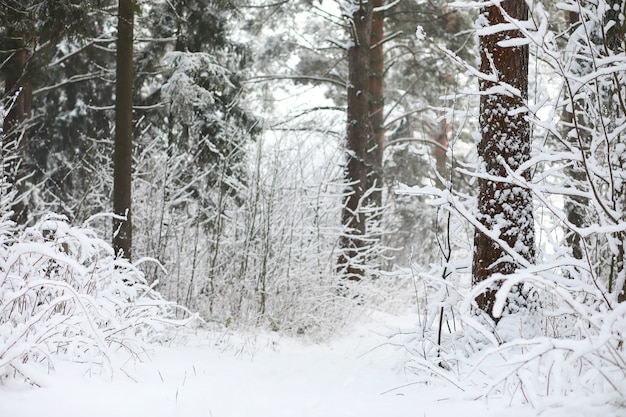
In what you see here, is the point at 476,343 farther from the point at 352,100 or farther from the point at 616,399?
the point at 352,100

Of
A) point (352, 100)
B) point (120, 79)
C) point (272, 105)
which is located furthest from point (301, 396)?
point (272, 105)

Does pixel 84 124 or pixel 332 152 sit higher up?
pixel 84 124

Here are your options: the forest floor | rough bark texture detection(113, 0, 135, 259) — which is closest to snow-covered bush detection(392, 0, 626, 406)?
the forest floor

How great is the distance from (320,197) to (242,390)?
5066 mm

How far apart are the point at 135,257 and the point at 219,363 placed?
468 centimetres

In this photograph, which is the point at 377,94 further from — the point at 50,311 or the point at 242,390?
the point at 50,311

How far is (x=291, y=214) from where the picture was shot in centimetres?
869

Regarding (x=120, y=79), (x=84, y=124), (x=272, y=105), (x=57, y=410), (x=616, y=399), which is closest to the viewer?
(x=616, y=399)

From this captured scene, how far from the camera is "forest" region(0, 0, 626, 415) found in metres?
3.08

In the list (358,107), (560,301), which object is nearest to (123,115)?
(358,107)

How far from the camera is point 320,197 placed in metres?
8.94

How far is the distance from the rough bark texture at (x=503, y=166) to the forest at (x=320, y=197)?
0.02 metres

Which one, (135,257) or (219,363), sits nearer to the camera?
(219,363)

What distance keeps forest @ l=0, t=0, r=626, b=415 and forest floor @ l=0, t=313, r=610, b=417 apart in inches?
5.6
